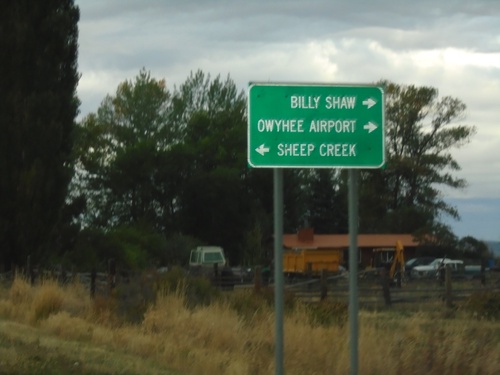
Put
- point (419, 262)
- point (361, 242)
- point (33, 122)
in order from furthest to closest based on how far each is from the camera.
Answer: point (361, 242) < point (419, 262) < point (33, 122)

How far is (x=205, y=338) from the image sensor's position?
54.3 ft

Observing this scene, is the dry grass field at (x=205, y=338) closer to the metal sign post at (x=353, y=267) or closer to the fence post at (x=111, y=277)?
the fence post at (x=111, y=277)

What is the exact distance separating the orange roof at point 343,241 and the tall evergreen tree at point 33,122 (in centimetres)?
3000

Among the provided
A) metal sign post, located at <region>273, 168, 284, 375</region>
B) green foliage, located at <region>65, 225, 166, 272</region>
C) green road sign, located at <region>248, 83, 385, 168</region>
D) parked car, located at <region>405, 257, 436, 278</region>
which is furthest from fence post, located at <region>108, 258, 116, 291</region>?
parked car, located at <region>405, 257, 436, 278</region>

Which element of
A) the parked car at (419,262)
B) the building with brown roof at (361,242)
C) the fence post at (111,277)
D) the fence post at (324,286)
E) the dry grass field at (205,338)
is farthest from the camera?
the building with brown roof at (361,242)

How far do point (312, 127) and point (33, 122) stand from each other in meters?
32.9

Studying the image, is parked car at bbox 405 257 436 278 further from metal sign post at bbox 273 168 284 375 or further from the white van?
metal sign post at bbox 273 168 284 375

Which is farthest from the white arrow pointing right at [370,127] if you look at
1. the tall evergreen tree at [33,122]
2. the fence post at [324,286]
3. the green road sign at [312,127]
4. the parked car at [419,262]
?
the parked car at [419,262]

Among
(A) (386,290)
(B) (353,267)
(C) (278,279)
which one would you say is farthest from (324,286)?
(C) (278,279)

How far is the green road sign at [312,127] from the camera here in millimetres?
8984

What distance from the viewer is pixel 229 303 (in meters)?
20.6

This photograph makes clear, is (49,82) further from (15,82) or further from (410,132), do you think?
(410,132)

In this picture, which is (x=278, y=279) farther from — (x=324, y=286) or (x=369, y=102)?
(x=324, y=286)

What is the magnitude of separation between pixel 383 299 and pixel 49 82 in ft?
59.7
